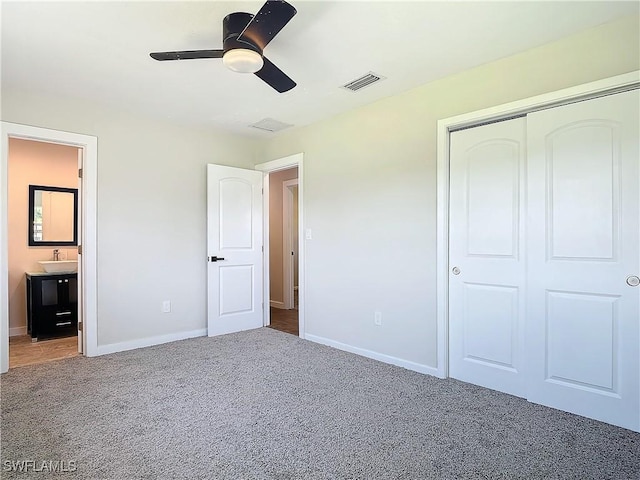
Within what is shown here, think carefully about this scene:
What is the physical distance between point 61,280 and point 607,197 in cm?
546

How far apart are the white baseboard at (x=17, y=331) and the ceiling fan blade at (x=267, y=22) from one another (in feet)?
15.3

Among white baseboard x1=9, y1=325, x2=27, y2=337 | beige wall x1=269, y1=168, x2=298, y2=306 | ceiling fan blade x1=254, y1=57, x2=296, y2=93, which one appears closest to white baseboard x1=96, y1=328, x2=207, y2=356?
white baseboard x1=9, y1=325, x2=27, y2=337

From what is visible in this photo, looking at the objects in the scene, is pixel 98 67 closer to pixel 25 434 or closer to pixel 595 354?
pixel 25 434

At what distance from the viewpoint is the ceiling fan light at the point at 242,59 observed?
213 centimetres

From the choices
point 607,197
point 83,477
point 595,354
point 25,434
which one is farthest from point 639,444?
point 25,434

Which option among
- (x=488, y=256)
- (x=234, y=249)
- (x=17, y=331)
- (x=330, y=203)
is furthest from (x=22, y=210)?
(x=488, y=256)

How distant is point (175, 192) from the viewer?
14.3ft

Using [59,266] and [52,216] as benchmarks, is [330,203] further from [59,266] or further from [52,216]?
[52,216]

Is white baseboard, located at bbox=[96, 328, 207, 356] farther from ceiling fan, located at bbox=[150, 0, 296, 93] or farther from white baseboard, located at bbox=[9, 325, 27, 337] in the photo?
ceiling fan, located at bbox=[150, 0, 296, 93]

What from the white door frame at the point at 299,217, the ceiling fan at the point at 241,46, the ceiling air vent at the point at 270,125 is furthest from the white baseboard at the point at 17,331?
the ceiling fan at the point at 241,46

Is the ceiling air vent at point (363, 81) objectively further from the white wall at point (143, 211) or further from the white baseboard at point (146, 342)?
the white baseboard at point (146, 342)

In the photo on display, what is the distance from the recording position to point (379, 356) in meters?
3.61

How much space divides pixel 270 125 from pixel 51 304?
133 inches

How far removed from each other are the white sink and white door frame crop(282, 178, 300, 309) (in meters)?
2.97
